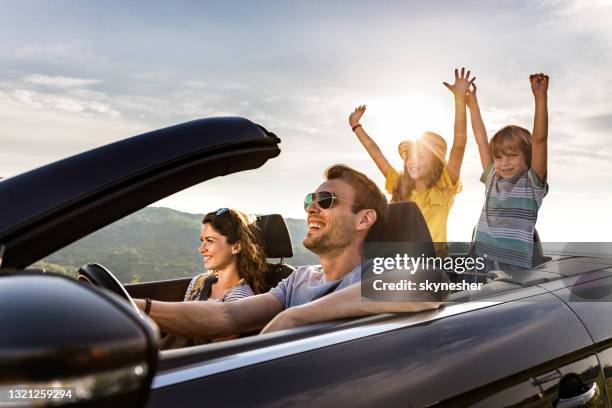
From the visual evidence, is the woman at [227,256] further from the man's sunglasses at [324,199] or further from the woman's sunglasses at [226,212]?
the man's sunglasses at [324,199]

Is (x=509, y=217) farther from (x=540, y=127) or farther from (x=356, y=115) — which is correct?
(x=356, y=115)

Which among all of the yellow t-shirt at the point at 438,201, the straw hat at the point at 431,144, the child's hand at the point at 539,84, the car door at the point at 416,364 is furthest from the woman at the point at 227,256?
the child's hand at the point at 539,84

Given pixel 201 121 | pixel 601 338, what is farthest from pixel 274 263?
pixel 201 121

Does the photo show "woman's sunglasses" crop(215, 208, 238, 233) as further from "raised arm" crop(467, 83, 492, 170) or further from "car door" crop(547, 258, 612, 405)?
"car door" crop(547, 258, 612, 405)

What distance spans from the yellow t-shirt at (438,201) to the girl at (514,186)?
0.35 meters

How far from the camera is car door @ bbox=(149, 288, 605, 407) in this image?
1336 millimetres

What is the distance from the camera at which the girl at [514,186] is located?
3.88 meters

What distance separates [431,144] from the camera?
15.2 feet

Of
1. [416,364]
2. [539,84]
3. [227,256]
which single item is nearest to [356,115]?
[539,84]

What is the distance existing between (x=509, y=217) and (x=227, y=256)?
5.79 ft

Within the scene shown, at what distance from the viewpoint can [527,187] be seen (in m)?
3.99

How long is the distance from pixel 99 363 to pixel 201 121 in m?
0.83

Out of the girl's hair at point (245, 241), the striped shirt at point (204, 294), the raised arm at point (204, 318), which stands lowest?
the striped shirt at point (204, 294)

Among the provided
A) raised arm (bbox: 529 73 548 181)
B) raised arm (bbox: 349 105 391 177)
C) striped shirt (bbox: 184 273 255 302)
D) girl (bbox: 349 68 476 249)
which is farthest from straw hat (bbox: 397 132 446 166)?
striped shirt (bbox: 184 273 255 302)
